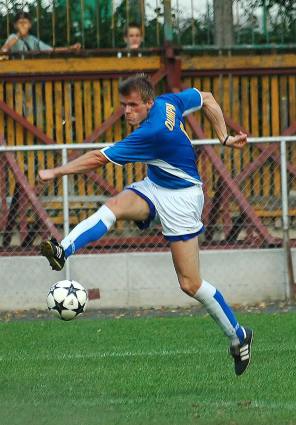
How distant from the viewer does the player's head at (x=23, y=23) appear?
1603cm

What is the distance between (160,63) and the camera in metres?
16.3

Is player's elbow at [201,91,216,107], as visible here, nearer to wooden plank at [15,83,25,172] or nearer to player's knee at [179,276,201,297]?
player's knee at [179,276,201,297]

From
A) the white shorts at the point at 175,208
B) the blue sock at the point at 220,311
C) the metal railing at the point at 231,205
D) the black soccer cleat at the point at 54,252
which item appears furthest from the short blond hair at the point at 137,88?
the metal railing at the point at 231,205

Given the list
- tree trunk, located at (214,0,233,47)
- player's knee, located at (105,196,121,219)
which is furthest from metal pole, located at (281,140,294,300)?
player's knee, located at (105,196,121,219)

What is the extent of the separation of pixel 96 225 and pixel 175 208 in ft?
2.11

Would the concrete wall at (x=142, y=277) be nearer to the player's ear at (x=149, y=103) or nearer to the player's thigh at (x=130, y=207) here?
the player's thigh at (x=130, y=207)

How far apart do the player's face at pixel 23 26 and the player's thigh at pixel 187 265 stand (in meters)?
7.09

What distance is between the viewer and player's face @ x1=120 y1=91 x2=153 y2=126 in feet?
30.9

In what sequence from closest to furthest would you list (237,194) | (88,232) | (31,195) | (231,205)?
(88,232) → (31,195) → (237,194) → (231,205)

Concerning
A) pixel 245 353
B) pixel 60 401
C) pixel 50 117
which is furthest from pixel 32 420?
pixel 50 117

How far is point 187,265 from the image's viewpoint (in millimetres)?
9586

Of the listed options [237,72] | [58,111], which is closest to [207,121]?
[237,72]

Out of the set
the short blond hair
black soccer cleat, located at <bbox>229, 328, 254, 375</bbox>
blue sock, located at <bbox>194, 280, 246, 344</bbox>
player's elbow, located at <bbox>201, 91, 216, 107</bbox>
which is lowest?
black soccer cleat, located at <bbox>229, 328, 254, 375</bbox>

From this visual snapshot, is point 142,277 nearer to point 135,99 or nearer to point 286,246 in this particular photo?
point 286,246
